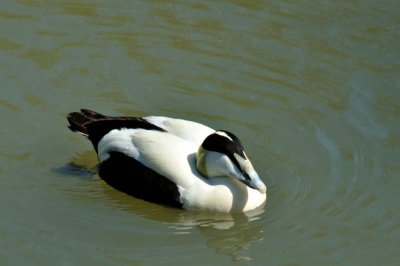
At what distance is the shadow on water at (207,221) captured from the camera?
7.75 meters

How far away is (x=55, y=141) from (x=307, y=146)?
218 centimetres

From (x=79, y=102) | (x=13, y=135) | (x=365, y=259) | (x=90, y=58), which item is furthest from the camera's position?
(x=90, y=58)

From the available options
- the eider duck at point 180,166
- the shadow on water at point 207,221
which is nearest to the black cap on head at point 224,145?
the eider duck at point 180,166

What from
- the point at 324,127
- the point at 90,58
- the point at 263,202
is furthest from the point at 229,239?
the point at 90,58

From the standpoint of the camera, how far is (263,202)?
818 centimetres

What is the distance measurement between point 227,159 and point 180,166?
0.37 m

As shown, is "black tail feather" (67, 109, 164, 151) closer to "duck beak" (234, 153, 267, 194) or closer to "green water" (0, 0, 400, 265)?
"green water" (0, 0, 400, 265)

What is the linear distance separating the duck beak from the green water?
1.09ft

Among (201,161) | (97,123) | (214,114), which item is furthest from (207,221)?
(214,114)

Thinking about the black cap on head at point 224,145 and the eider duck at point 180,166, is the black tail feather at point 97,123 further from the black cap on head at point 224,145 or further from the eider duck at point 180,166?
the black cap on head at point 224,145

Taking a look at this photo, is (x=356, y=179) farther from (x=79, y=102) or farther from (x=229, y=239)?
(x=79, y=102)

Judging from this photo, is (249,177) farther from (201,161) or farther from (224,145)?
(201,161)

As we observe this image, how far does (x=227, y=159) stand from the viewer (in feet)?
26.1

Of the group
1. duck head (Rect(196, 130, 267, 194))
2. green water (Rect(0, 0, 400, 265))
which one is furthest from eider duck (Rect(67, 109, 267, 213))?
green water (Rect(0, 0, 400, 265))
